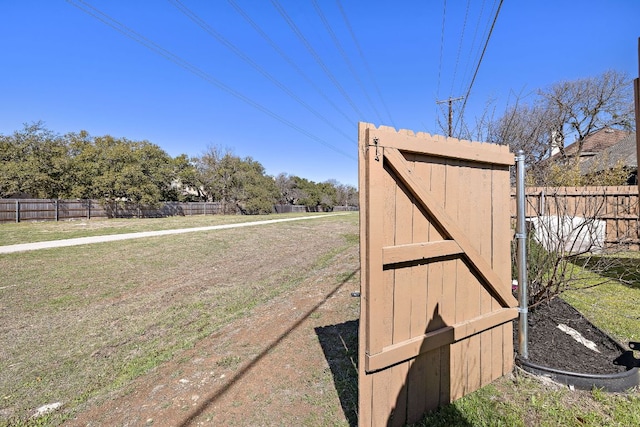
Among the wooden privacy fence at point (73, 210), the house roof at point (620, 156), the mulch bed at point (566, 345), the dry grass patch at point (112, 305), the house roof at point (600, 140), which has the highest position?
the house roof at point (600, 140)

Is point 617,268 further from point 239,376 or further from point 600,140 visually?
point 600,140

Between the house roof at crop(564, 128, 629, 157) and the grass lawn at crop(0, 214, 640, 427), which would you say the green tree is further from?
the house roof at crop(564, 128, 629, 157)

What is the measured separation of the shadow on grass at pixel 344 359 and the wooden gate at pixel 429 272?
1.34 ft

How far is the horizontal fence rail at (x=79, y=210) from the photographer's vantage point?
54.3 ft

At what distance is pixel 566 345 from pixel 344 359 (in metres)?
2.08

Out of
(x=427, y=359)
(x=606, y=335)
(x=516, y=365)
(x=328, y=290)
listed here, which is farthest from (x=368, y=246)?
(x=328, y=290)

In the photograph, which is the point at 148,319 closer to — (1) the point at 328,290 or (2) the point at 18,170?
(1) the point at 328,290

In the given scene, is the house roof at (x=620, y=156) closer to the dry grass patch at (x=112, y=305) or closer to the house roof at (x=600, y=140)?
the house roof at (x=600, y=140)

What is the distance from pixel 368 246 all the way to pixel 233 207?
32.9 m

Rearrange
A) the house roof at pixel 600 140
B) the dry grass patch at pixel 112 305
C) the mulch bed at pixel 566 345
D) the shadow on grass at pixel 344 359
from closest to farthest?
the shadow on grass at pixel 344 359 → the mulch bed at pixel 566 345 → the dry grass patch at pixel 112 305 → the house roof at pixel 600 140

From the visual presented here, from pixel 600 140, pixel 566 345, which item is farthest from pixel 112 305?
pixel 600 140

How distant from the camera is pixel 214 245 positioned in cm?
1023

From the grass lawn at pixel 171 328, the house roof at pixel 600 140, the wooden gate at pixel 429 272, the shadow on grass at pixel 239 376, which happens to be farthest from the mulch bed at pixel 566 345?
the house roof at pixel 600 140

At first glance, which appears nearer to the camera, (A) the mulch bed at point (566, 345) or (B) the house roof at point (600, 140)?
(A) the mulch bed at point (566, 345)
